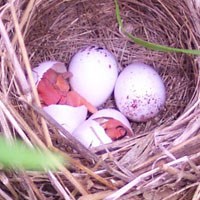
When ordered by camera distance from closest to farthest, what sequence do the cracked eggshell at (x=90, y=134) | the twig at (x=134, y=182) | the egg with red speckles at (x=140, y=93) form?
the twig at (x=134, y=182), the cracked eggshell at (x=90, y=134), the egg with red speckles at (x=140, y=93)

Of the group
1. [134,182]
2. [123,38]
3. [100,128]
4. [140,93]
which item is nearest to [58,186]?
[134,182]

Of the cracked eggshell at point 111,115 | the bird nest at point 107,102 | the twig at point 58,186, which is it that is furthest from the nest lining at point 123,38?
the twig at point 58,186

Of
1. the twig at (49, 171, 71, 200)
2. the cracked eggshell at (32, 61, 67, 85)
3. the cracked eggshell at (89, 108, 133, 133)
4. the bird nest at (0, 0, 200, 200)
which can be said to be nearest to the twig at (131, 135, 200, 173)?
the bird nest at (0, 0, 200, 200)

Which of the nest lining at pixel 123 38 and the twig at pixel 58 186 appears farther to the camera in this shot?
the nest lining at pixel 123 38

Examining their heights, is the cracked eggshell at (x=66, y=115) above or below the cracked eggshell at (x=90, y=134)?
above

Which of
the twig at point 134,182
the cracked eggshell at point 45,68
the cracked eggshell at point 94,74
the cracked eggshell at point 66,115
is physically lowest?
the twig at point 134,182

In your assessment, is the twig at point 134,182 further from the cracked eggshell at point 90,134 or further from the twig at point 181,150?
the cracked eggshell at point 90,134

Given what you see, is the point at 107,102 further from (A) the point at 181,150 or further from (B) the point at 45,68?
(A) the point at 181,150
